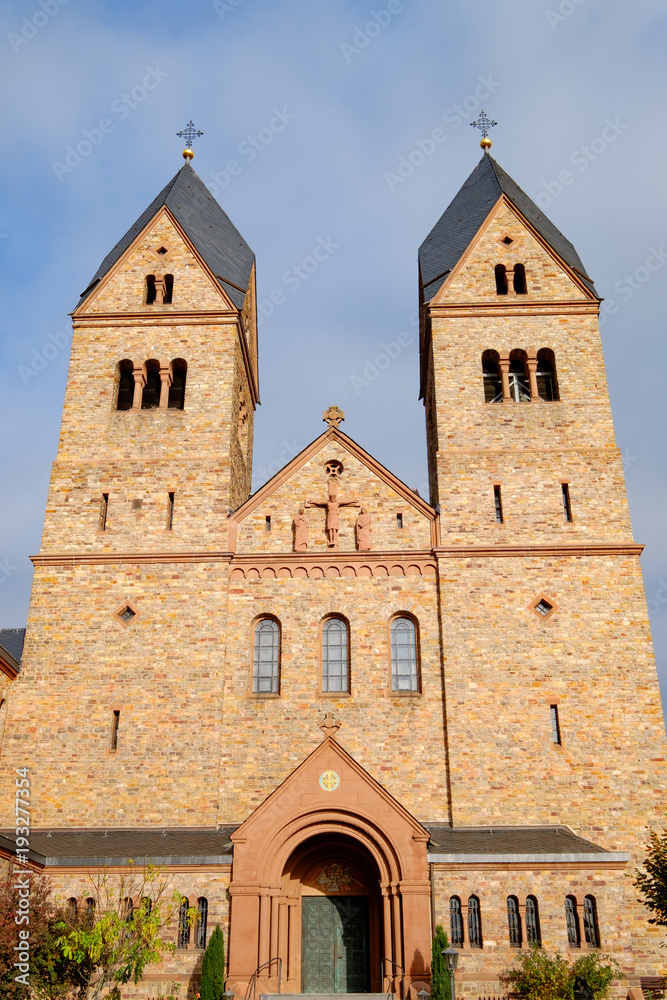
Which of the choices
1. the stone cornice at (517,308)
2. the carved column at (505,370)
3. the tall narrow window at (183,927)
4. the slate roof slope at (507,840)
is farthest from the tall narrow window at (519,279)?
the tall narrow window at (183,927)

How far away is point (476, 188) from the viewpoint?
3123 cm

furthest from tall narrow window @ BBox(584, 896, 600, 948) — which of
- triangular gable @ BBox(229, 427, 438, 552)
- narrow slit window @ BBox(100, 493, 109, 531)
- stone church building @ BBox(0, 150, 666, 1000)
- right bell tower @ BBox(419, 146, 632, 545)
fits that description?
narrow slit window @ BBox(100, 493, 109, 531)

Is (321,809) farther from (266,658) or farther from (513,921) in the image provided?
(266,658)

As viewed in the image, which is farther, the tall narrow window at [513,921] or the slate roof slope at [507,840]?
the slate roof slope at [507,840]

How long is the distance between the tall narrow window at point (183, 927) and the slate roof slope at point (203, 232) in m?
16.0

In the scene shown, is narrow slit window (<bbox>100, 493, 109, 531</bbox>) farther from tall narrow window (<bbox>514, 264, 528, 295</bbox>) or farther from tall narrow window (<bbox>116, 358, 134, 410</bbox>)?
tall narrow window (<bbox>514, 264, 528, 295</bbox>)

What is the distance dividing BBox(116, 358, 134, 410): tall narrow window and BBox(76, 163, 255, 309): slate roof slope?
2.41 metres

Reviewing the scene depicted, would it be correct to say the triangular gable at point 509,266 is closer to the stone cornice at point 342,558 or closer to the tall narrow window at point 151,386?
the stone cornice at point 342,558

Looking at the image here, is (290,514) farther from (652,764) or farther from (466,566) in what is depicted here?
(652,764)

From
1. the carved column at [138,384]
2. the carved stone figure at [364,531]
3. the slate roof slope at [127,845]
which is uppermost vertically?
the carved column at [138,384]

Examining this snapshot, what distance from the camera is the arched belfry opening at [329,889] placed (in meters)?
18.8

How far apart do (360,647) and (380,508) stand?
12.2ft

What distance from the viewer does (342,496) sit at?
976 inches

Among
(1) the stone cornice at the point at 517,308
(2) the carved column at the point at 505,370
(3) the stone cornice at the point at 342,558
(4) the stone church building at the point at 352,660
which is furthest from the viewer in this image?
(1) the stone cornice at the point at 517,308
